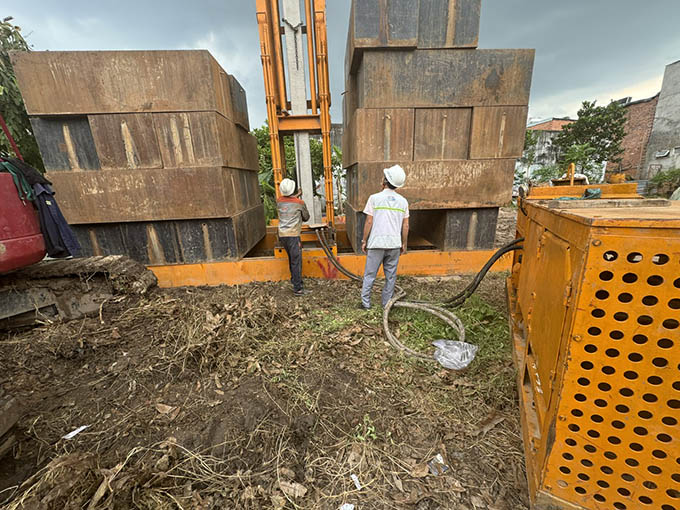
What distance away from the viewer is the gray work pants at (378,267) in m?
4.24

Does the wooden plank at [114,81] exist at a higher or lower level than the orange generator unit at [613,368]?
higher

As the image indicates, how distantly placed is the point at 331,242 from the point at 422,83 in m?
3.37

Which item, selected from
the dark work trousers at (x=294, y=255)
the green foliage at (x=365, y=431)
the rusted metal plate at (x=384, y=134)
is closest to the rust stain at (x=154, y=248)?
the dark work trousers at (x=294, y=255)

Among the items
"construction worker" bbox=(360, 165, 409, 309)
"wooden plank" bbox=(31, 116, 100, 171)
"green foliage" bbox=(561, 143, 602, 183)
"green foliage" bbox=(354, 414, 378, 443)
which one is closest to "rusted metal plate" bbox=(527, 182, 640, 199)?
"construction worker" bbox=(360, 165, 409, 309)

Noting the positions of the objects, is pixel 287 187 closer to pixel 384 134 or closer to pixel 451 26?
pixel 384 134

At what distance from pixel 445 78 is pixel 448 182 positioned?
1.82 metres

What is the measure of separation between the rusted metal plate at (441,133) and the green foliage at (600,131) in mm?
22913

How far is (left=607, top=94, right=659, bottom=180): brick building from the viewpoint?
22062mm

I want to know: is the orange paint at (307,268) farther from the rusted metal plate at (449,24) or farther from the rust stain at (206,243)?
the rusted metal plate at (449,24)

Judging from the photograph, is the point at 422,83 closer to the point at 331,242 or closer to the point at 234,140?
the point at 331,242

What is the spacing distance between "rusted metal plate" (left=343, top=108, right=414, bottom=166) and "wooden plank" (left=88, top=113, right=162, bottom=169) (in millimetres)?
3623

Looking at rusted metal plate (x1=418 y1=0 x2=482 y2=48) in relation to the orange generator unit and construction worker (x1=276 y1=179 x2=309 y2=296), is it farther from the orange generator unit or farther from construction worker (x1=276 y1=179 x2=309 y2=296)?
the orange generator unit

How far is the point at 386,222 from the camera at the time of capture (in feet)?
13.2

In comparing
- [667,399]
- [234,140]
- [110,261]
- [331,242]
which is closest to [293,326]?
[331,242]
